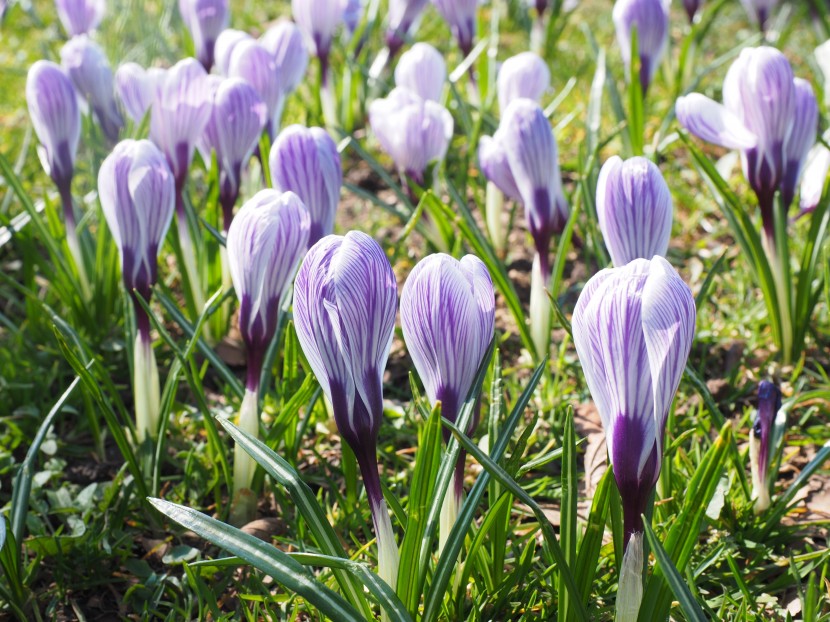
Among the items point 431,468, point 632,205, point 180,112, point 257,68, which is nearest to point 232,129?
point 180,112

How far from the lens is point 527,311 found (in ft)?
9.11

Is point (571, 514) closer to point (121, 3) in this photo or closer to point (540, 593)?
point (540, 593)

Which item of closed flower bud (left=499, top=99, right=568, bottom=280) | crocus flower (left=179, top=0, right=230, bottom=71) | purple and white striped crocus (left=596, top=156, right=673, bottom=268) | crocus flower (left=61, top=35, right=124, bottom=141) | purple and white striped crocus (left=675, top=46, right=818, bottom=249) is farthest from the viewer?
crocus flower (left=179, top=0, right=230, bottom=71)

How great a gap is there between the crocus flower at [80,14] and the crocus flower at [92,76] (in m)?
0.96

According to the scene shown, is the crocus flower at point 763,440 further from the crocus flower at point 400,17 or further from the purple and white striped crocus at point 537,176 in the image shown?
the crocus flower at point 400,17

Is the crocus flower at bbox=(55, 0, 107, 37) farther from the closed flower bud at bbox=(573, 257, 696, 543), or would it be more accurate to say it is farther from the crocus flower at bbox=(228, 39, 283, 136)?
the closed flower bud at bbox=(573, 257, 696, 543)

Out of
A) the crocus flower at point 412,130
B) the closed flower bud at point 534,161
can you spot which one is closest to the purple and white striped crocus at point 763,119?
the closed flower bud at point 534,161

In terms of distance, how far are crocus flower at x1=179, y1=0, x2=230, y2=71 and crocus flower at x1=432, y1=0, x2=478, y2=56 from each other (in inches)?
33.9

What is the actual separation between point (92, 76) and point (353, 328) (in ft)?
6.73

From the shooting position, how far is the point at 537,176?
2164mm

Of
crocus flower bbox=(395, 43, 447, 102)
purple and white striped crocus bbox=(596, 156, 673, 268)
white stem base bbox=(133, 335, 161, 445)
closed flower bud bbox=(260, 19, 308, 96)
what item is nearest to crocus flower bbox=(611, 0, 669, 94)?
crocus flower bbox=(395, 43, 447, 102)

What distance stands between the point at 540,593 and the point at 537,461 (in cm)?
36

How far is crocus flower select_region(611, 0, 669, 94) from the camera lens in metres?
3.07

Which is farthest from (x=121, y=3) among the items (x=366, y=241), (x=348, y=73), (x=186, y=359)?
(x=366, y=241)
